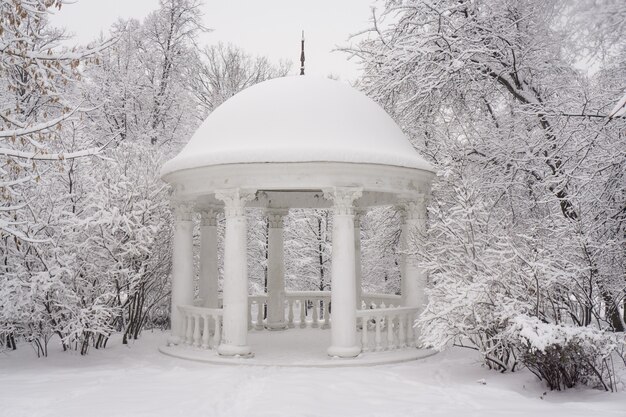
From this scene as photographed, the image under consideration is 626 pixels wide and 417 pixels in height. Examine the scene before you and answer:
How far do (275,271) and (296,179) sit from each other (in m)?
7.06

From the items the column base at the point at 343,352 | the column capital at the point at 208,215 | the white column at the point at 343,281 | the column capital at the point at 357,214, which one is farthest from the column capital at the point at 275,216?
the column base at the point at 343,352

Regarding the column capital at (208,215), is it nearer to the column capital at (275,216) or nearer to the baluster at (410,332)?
the column capital at (275,216)

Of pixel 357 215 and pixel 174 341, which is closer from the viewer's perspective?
pixel 174 341

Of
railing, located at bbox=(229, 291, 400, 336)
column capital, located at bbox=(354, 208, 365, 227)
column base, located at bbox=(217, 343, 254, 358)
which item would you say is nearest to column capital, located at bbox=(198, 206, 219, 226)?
railing, located at bbox=(229, 291, 400, 336)

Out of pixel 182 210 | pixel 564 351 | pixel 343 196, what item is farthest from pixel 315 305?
pixel 564 351

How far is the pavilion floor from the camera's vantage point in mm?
12234

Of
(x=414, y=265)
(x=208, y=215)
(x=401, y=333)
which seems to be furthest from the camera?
(x=208, y=215)

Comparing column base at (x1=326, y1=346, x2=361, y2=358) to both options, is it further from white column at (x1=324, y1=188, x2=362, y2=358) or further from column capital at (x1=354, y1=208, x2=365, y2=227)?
column capital at (x1=354, y1=208, x2=365, y2=227)

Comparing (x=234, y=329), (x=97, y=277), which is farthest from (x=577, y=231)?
(x=97, y=277)

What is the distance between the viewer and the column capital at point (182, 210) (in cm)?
1483

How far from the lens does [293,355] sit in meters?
13.3

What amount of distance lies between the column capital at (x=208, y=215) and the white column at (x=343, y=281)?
535cm

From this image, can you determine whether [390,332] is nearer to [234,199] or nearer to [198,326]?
[198,326]

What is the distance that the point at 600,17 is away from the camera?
6.39m
